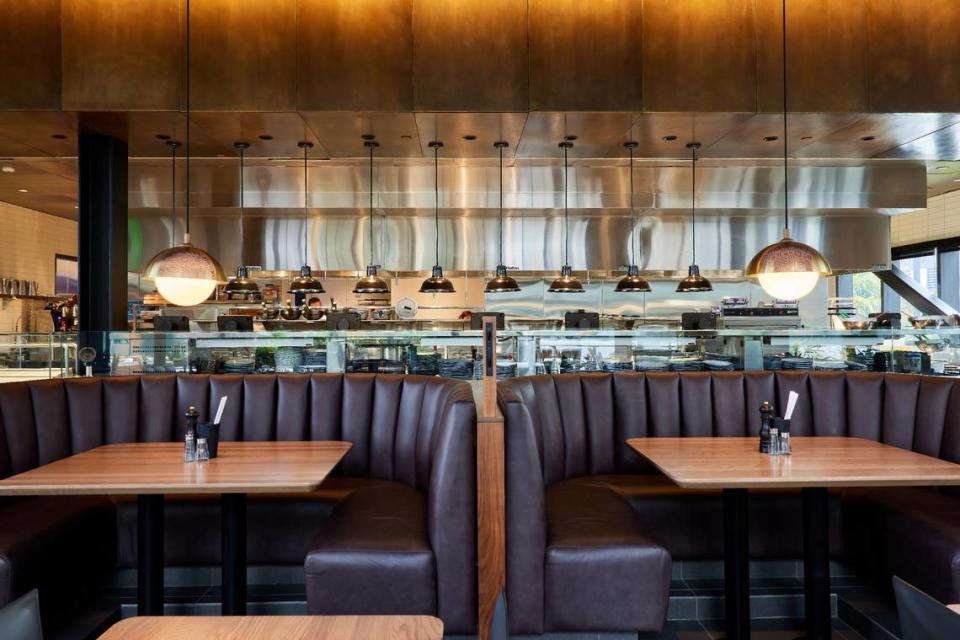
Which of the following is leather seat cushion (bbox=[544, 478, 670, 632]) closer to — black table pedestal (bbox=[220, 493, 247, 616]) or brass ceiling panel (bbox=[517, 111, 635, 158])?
black table pedestal (bbox=[220, 493, 247, 616])

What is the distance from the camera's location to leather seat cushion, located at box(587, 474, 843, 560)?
10.0 feet

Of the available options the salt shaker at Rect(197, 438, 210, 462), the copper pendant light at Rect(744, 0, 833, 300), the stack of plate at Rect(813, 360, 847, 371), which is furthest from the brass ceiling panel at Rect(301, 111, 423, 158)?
the stack of plate at Rect(813, 360, 847, 371)

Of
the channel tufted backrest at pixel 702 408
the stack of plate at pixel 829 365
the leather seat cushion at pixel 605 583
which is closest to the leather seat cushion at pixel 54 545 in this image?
the leather seat cushion at pixel 605 583

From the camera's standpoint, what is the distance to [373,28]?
15.0 ft

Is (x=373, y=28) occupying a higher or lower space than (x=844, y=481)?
higher

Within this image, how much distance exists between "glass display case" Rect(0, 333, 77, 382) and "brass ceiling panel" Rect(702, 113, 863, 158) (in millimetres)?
5456

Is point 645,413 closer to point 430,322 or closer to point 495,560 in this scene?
point 495,560

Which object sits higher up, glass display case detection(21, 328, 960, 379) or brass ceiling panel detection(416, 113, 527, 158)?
brass ceiling panel detection(416, 113, 527, 158)

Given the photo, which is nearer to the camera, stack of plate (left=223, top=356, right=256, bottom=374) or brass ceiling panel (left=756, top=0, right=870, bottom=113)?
stack of plate (left=223, top=356, right=256, bottom=374)

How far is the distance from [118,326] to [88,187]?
1.18 metres

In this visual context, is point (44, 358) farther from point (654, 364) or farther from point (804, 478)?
point (804, 478)

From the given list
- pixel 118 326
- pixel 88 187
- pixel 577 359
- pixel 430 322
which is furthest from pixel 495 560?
pixel 430 322

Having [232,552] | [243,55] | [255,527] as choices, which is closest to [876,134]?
[243,55]

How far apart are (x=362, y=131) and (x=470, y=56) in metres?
1.15
